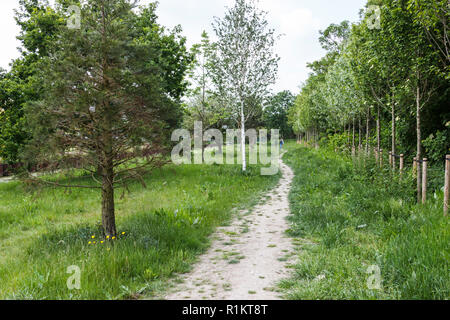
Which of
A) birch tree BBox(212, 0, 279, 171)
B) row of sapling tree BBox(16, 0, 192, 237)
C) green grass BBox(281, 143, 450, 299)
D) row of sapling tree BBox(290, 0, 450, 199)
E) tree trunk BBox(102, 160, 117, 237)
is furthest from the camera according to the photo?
birch tree BBox(212, 0, 279, 171)

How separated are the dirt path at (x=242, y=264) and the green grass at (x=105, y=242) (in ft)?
1.15

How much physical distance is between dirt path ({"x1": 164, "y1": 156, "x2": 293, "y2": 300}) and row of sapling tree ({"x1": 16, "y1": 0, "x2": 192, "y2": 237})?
2.39 m

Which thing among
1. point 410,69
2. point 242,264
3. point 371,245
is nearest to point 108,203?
point 242,264

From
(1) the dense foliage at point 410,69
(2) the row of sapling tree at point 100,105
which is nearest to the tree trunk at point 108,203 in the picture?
(2) the row of sapling tree at point 100,105

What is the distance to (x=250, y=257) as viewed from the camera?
17.4 feet

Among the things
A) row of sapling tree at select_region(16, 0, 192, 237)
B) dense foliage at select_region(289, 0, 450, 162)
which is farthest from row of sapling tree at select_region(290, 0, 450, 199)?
row of sapling tree at select_region(16, 0, 192, 237)

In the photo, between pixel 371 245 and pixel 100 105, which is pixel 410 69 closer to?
pixel 371 245

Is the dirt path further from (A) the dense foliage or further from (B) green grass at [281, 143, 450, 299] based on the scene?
(A) the dense foliage

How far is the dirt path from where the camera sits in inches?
154

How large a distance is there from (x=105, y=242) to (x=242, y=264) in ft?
9.09

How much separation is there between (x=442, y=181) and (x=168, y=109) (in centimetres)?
771

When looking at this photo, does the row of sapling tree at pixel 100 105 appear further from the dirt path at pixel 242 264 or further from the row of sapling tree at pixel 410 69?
the row of sapling tree at pixel 410 69

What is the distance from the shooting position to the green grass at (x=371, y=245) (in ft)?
11.8

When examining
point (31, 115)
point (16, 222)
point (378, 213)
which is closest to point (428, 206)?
point (378, 213)
